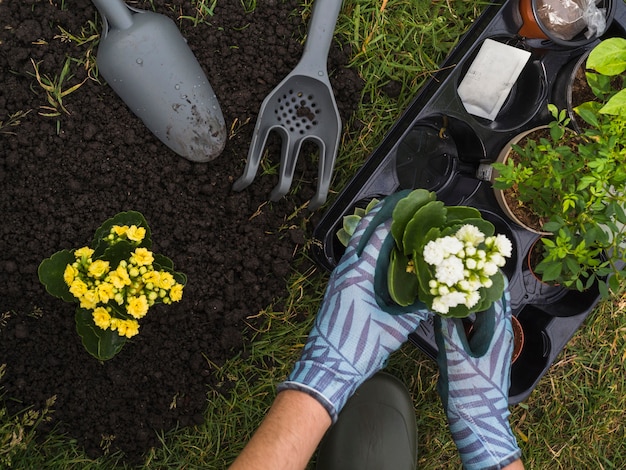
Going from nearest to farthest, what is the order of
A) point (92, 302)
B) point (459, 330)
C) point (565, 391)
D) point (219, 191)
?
point (92, 302) < point (459, 330) < point (219, 191) < point (565, 391)

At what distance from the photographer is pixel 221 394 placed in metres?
1.34

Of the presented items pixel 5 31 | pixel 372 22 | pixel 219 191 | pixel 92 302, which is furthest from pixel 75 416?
pixel 372 22

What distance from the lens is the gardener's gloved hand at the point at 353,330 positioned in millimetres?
1115

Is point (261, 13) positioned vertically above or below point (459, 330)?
above

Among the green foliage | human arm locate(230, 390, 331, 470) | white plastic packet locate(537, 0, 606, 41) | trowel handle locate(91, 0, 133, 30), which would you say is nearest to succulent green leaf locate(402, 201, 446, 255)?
the green foliage

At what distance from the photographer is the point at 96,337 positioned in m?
1.04

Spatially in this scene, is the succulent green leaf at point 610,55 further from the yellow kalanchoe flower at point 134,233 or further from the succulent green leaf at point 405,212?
the yellow kalanchoe flower at point 134,233

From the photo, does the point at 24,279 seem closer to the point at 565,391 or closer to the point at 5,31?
the point at 5,31

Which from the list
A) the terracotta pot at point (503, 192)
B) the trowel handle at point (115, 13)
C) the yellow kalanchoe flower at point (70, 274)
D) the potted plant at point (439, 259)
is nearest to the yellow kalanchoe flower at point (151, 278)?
the yellow kalanchoe flower at point (70, 274)

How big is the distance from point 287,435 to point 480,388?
0.46m

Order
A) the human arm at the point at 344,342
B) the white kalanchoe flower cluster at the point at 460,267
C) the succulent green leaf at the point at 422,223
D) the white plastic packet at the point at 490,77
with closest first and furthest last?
the white kalanchoe flower cluster at the point at 460,267, the succulent green leaf at the point at 422,223, the human arm at the point at 344,342, the white plastic packet at the point at 490,77

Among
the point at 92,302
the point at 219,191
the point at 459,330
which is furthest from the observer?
the point at 219,191

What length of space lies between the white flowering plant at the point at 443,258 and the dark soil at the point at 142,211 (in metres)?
0.42

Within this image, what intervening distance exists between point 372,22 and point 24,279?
1050mm
